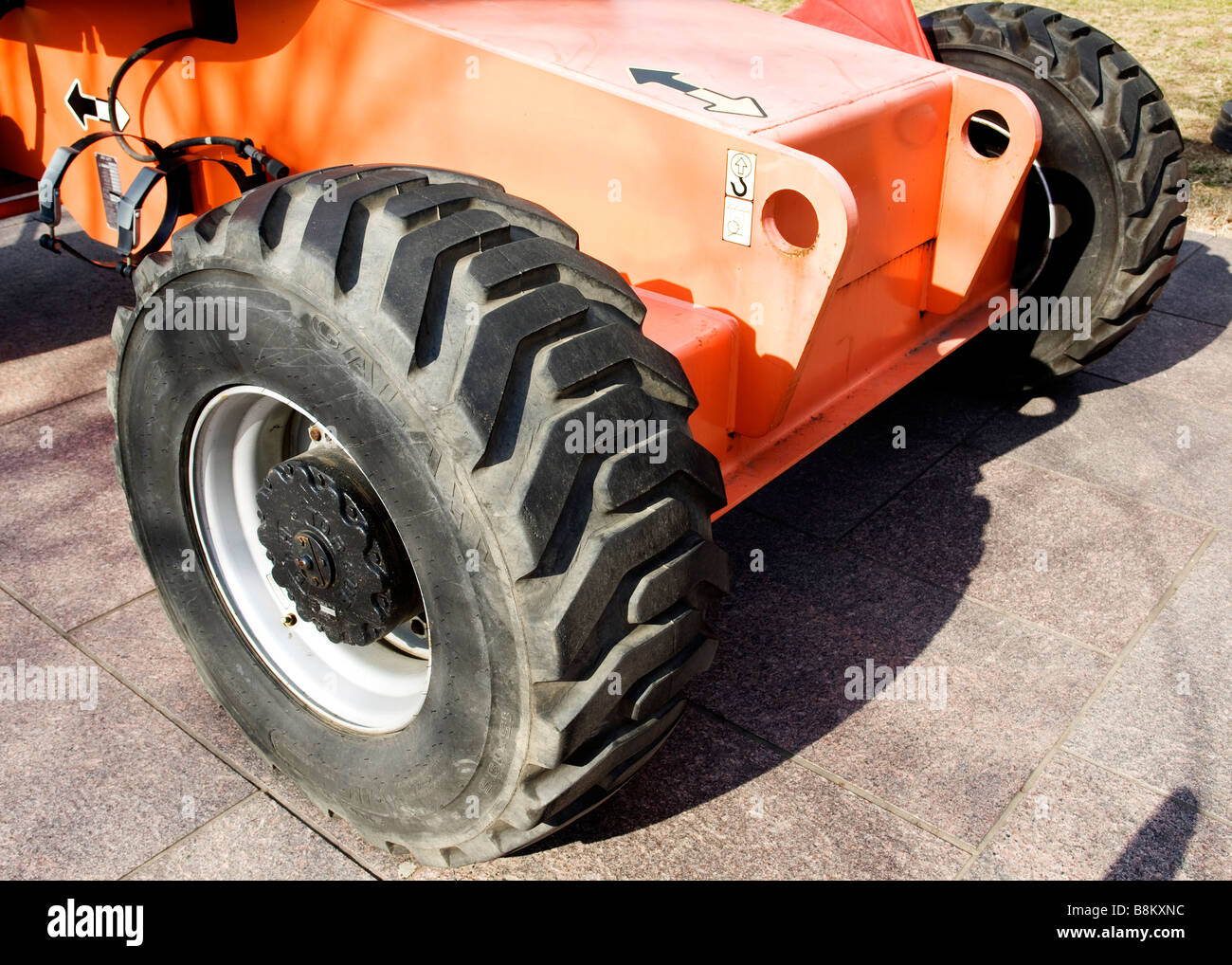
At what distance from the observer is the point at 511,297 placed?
2.08 metres

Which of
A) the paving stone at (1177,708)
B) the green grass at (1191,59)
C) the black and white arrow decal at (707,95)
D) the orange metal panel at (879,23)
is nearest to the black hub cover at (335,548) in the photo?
the black and white arrow decal at (707,95)

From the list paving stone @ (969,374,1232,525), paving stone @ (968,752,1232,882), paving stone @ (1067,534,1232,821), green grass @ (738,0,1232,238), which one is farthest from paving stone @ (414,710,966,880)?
green grass @ (738,0,1232,238)

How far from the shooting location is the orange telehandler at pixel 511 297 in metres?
2.07

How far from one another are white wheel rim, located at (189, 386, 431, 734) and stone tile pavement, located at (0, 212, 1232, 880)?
0.31 m

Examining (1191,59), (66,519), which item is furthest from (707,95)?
(1191,59)

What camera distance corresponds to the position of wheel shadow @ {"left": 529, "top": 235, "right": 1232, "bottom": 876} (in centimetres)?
292

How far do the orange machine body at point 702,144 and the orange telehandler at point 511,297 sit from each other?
0.04ft

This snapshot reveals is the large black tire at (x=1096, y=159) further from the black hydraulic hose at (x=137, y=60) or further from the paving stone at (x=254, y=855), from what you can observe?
the paving stone at (x=254, y=855)

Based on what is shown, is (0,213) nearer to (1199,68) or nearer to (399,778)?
(399,778)

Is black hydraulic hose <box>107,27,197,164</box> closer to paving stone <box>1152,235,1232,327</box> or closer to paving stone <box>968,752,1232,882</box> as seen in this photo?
paving stone <box>968,752,1232,882</box>

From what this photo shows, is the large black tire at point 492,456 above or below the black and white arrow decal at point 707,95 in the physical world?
below

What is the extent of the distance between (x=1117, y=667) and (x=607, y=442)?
1936 mm

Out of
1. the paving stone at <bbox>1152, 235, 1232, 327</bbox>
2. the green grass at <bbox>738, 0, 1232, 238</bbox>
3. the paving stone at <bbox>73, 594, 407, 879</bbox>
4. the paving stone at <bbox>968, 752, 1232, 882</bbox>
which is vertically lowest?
the green grass at <bbox>738, 0, 1232, 238</bbox>

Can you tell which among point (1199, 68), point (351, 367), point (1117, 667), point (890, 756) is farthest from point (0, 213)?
point (1199, 68)
